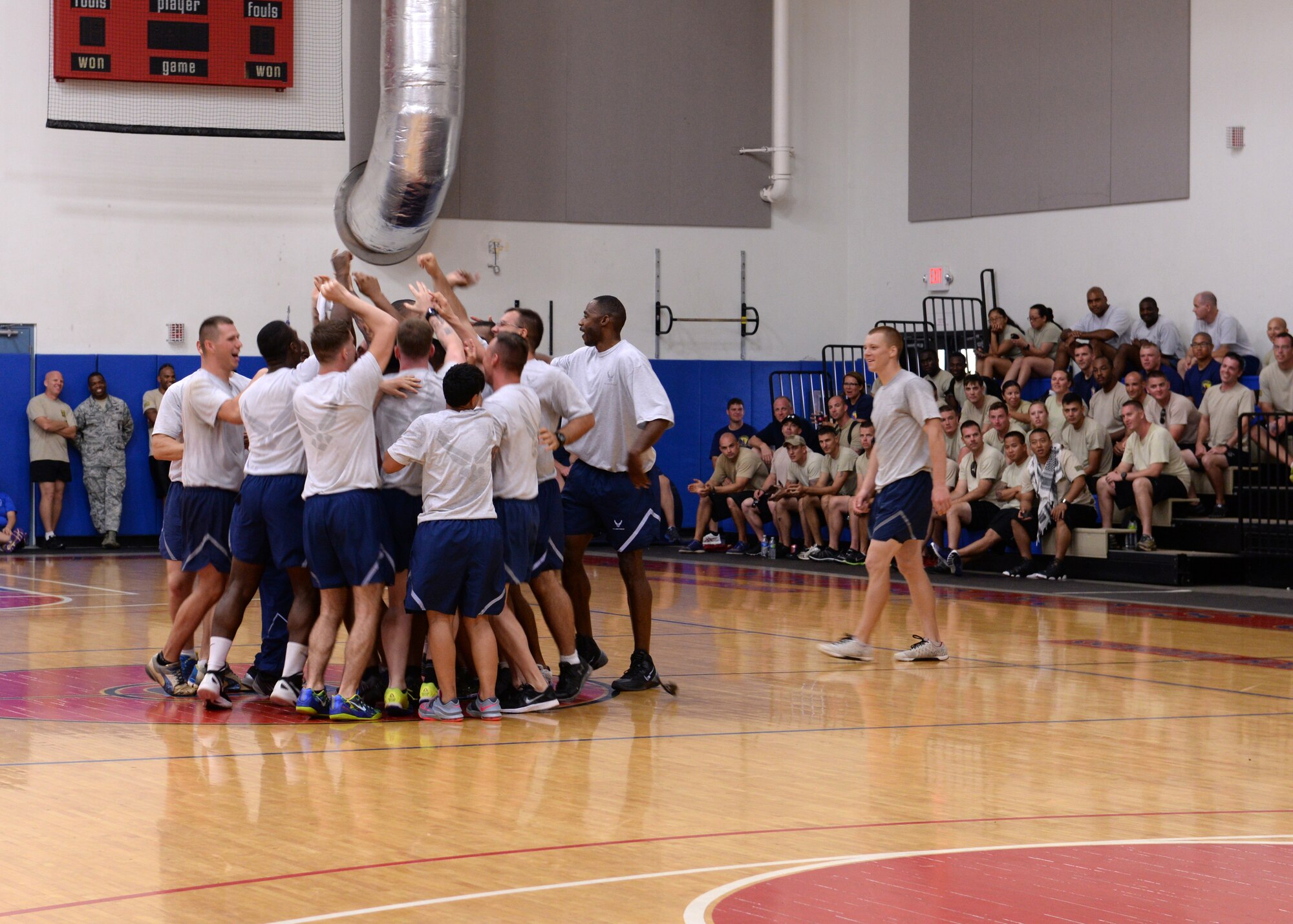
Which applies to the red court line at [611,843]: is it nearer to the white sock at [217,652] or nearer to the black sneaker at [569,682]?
the black sneaker at [569,682]

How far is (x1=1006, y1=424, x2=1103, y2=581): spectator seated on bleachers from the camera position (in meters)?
14.6

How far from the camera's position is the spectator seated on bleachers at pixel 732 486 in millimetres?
18125

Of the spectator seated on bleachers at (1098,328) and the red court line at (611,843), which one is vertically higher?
the spectator seated on bleachers at (1098,328)

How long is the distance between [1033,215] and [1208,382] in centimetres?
447

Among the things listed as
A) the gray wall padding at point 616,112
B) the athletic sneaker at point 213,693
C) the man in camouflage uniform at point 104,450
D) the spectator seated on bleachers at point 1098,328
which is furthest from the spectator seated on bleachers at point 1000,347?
the athletic sneaker at point 213,693

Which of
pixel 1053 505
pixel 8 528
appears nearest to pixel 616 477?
pixel 1053 505

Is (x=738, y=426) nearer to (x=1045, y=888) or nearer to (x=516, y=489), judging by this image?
(x=516, y=489)

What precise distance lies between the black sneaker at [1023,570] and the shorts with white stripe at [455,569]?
28.9ft

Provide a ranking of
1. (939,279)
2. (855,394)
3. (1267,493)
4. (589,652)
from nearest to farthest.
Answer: (589,652) → (1267,493) → (855,394) → (939,279)

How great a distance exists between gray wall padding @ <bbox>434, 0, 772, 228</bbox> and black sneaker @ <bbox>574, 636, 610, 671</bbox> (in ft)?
41.7

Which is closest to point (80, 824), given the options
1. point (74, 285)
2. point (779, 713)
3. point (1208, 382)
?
point (779, 713)

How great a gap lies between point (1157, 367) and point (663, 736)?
10.6 meters

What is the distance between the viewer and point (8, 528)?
1762 cm

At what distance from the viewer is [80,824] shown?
5.16 metres
